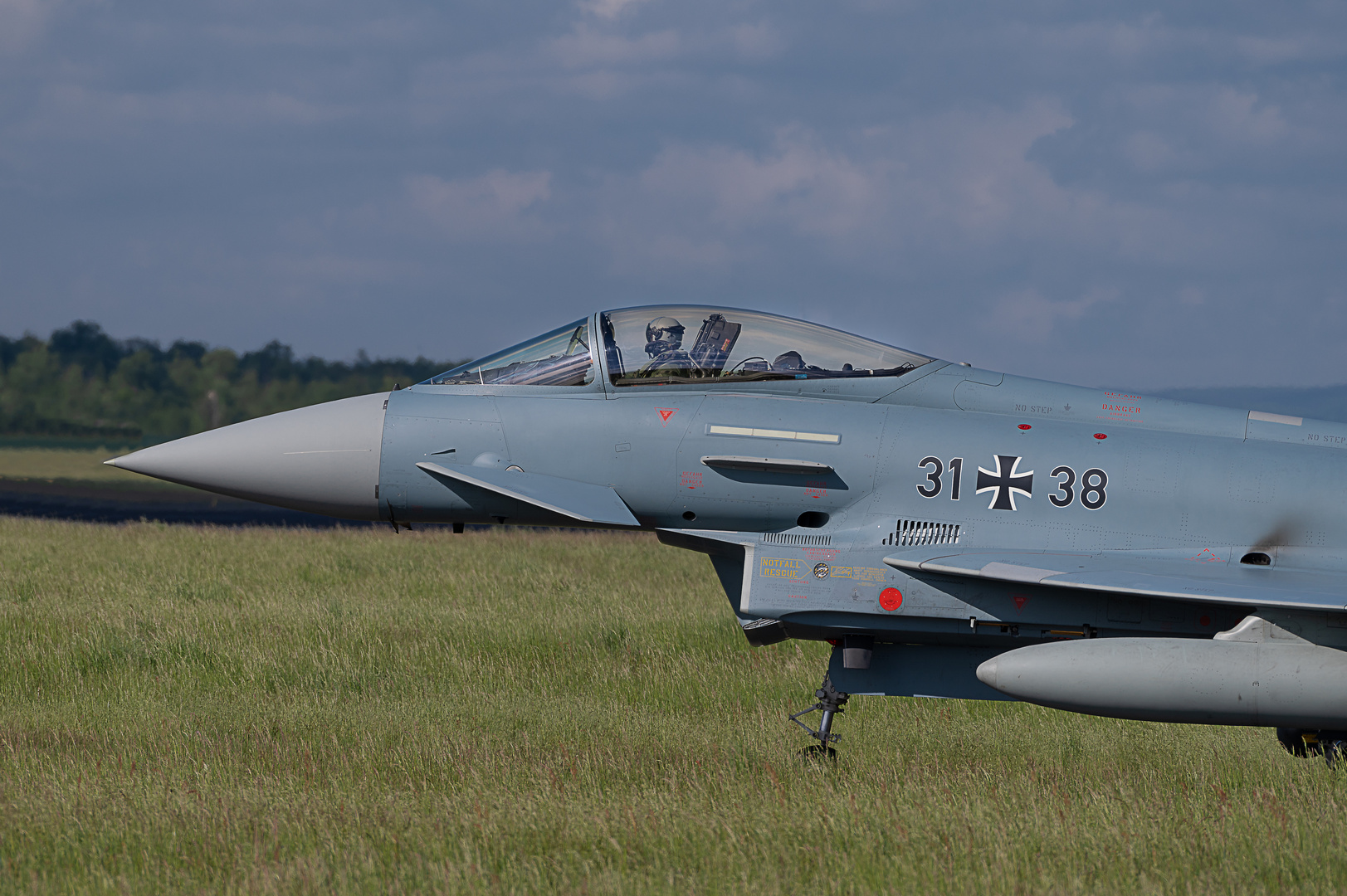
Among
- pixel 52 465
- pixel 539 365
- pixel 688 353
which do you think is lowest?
pixel 52 465

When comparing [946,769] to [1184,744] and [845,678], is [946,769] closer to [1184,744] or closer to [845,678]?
[845,678]

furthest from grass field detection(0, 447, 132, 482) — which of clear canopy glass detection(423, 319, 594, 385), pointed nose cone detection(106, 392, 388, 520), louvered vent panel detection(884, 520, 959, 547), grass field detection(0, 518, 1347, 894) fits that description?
louvered vent panel detection(884, 520, 959, 547)

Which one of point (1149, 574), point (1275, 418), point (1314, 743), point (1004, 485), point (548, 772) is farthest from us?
point (1314, 743)

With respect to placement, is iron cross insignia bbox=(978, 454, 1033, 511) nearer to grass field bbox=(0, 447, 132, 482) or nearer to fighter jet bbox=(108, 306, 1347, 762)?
fighter jet bbox=(108, 306, 1347, 762)

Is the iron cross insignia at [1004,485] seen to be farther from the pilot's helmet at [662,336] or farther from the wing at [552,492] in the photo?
the wing at [552,492]

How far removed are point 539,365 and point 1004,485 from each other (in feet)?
10.9

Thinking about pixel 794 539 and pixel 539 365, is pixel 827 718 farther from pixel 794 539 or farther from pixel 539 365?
pixel 539 365

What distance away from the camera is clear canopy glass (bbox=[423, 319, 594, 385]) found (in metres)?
8.07

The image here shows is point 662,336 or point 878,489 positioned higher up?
point 662,336

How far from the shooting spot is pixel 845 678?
820cm

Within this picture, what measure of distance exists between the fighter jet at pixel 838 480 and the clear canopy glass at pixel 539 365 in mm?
21

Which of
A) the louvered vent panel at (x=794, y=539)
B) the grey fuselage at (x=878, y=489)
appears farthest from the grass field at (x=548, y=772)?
the louvered vent panel at (x=794, y=539)

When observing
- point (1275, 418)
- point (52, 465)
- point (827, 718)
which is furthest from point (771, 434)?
point (52, 465)

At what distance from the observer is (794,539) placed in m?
7.88
